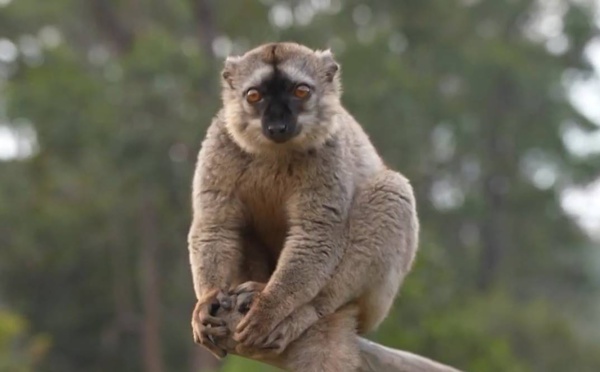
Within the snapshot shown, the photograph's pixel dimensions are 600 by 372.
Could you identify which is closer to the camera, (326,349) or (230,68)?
(326,349)

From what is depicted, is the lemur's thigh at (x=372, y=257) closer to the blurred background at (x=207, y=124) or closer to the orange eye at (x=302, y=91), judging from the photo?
the orange eye at (x=302, y=91)

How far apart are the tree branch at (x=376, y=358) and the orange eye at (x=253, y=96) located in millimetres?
1322

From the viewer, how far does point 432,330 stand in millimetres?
24984

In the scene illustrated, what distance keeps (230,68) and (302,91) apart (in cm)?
65

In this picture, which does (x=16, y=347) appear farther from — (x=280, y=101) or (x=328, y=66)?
(x=280, y=101)

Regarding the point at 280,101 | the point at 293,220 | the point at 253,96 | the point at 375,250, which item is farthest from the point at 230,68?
the point at 375,250

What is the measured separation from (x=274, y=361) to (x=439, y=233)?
31.7 meters

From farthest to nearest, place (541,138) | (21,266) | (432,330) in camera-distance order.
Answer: (541,138) → (21,266) → (432,330)

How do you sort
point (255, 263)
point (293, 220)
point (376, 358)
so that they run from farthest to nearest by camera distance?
point (255, 263), point (376, 358), point (293, 220)

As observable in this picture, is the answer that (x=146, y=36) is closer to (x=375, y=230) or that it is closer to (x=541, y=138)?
(x=541, y=138)

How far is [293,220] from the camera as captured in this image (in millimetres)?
7734

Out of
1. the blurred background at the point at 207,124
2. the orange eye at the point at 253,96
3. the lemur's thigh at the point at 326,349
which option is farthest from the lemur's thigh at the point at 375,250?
the blurred background at the point at 207,124

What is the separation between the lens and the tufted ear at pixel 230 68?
828 centimetres

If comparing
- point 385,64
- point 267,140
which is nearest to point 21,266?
point 385,64
